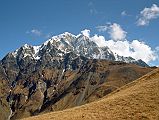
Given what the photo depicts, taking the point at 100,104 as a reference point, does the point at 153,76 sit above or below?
above

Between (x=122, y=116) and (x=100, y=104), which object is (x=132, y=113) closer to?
(x=122, y=116)

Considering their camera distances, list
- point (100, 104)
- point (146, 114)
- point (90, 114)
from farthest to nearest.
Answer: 1. point (100, 104)
2. point (90, 114)
3. point (146, 114)

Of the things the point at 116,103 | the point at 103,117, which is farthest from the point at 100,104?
the point at 103,117

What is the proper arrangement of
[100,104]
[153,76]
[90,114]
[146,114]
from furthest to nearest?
[153,76] < [100,104] < [90,114] < [146,114]

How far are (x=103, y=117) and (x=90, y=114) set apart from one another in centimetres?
286

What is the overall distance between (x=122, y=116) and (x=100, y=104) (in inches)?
314

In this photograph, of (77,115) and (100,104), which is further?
(100,104)

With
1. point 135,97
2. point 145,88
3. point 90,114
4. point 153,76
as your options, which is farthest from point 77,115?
point 153,76

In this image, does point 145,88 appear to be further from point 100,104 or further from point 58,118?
point 58,118

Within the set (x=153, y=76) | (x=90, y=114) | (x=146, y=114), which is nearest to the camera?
(x=146, y=114)

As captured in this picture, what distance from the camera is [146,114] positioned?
41875mm

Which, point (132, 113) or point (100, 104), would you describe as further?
point (100, 104)

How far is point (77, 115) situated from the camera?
46469 mm

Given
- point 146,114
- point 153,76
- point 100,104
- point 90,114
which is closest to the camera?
point 146,114
